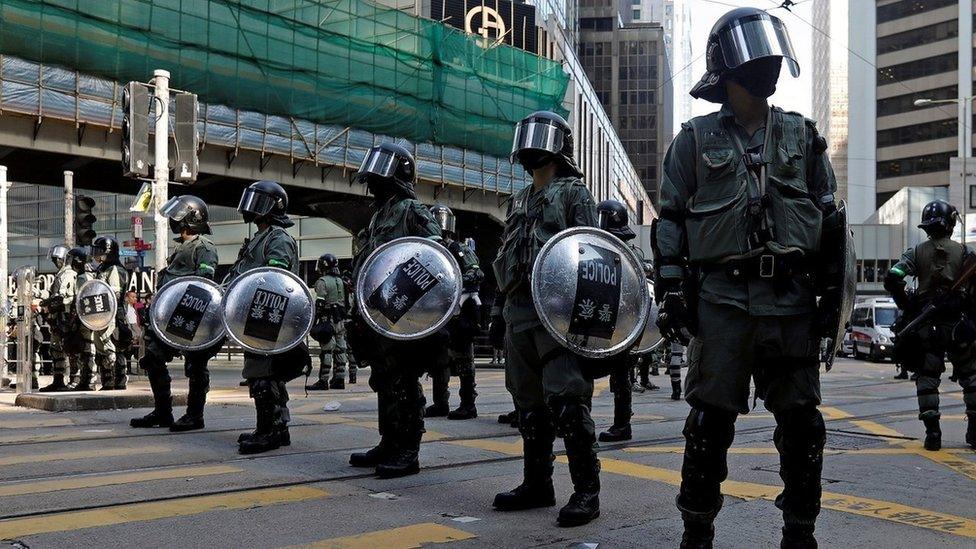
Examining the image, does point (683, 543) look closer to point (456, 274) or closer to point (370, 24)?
point (456, 274)

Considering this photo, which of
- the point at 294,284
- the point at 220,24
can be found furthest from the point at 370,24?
the point at 294,284

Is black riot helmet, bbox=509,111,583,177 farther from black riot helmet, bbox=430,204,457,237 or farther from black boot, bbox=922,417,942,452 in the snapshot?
black riot helmet, bbox=430,204,457,237

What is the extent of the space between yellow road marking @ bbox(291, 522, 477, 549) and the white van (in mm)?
24761

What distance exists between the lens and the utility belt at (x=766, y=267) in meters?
3.54

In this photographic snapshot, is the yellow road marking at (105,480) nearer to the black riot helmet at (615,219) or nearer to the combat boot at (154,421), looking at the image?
the combat boot at (154,421)

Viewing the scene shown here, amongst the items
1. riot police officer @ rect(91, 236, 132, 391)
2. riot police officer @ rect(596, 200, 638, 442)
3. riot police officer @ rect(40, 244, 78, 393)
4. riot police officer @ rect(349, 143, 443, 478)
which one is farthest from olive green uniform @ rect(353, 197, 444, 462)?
riot police officer @ rect(40, 244, 78, 393)

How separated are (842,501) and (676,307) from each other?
2001mm

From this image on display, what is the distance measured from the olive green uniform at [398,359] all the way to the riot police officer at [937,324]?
3.47 m

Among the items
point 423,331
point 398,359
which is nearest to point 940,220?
point 423,331

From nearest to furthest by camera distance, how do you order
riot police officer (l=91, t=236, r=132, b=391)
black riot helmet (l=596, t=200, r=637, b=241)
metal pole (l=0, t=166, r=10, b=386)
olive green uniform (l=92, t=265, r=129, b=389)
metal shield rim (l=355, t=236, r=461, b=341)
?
metal shield rim (l=355, t=236, r=461, b=341), black riot helmet (l=596, t=200, r=637, b=241), olive green uniform (l=92, t=265, r=129, b=389), riot police officer (l=91, t=236, r=132, b=391), metal pole (l=0, t=166, r=10, b=386)

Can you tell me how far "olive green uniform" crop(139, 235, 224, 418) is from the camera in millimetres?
8016

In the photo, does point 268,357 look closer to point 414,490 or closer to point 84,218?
point 414,490

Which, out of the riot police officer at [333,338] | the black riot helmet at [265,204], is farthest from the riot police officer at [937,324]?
the riot police officer at [333,338]

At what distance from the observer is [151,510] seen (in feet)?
15.5
